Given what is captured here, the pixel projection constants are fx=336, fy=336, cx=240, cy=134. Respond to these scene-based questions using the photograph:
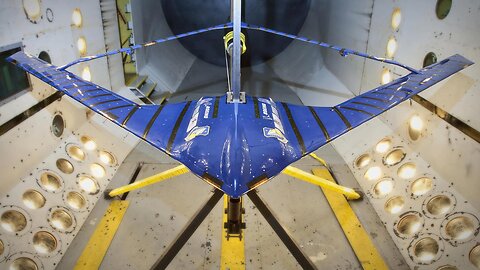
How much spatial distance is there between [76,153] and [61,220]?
112 cm

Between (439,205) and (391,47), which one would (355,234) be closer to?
(439,205)

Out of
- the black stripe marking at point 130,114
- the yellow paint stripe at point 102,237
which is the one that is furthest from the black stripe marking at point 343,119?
the yellow paint stripe at point 102,237

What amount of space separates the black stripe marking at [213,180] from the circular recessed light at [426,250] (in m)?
2.69

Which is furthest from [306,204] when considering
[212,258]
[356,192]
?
[212,258]

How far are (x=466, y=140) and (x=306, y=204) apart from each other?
203 cm

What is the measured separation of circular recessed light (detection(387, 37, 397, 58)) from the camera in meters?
4.99

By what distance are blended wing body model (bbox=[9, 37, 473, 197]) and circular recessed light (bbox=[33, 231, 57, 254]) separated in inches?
67.7

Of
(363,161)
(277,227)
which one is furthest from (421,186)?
(277,227)

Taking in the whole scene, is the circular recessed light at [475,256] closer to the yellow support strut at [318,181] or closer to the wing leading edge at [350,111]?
the yellow support strut at [318,181]

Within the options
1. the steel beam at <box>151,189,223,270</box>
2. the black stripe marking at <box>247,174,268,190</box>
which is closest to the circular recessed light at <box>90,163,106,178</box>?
the steel beam at <box>151,189,223,270</box>

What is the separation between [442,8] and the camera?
4.08 meters

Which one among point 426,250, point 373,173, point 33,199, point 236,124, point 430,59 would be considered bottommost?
point 426,250

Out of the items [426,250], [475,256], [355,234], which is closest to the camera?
[475,256]

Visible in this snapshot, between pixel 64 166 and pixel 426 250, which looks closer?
pixel 426 250
